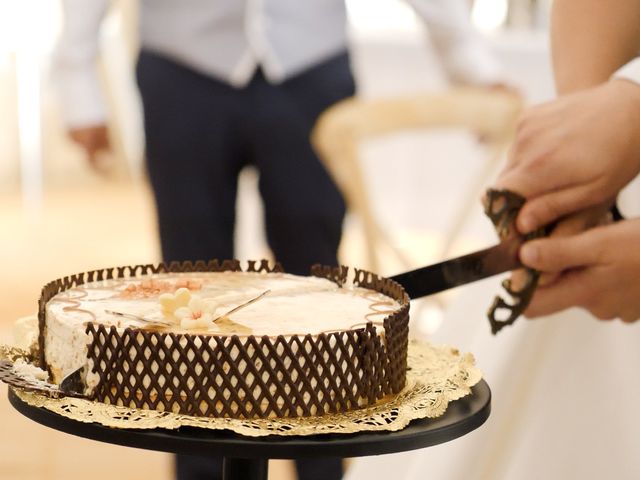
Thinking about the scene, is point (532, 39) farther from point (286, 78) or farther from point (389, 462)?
point (389, 462)

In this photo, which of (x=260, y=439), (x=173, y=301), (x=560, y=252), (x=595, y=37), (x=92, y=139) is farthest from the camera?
(x=92, y=139)

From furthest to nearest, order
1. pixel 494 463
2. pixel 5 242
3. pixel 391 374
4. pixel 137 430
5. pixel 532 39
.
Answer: pixel 5 242
pixel 532 39
pixel 494 463
pixel 391 374
pixel 137 430

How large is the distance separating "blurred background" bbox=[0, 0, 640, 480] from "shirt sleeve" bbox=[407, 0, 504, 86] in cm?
13

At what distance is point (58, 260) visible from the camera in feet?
18.0

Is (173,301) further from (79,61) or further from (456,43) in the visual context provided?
(456,43)

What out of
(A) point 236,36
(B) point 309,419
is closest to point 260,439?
(B) point 309,419

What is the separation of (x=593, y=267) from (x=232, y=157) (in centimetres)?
153

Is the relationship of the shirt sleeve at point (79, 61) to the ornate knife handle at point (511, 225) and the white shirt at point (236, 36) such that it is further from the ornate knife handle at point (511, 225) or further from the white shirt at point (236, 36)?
the ornate knife handle at point (511, 225)

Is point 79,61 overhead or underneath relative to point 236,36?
underneath

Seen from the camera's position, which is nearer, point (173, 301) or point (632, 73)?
point (173, 301)

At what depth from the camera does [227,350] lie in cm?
80

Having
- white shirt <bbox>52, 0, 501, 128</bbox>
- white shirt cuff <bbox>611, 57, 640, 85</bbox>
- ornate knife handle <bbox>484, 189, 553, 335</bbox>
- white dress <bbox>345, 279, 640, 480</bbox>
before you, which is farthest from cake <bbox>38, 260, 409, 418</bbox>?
white shirt <bbox>52, 0, 501, 128</bbox>

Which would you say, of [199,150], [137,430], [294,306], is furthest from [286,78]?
[137,430]

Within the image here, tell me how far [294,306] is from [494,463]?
2.02 feet
